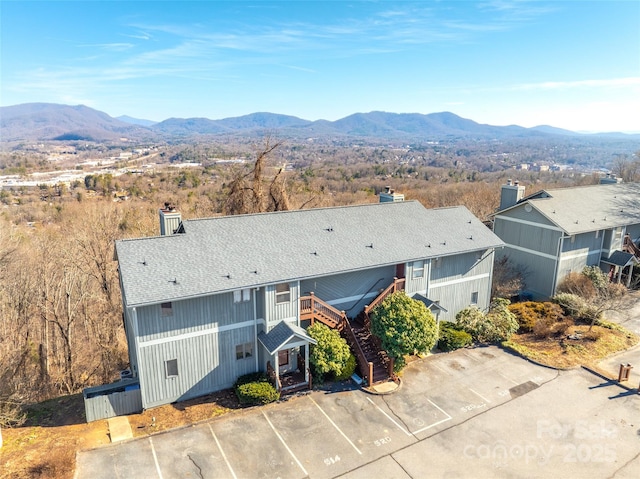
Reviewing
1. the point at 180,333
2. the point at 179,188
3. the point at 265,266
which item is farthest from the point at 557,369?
the point at 179,188

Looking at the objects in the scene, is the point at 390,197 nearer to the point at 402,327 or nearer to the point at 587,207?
the point at 402,327

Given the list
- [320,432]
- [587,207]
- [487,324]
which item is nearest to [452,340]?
[487,324]

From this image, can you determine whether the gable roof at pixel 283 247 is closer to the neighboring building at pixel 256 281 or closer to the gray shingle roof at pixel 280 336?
the neighboring building at pixel 256 281

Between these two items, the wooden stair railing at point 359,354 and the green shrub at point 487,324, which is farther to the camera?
the green shrub at point 487,324

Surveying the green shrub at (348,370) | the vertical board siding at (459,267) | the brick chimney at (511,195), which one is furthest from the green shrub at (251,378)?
the brick chimney at (511,195)

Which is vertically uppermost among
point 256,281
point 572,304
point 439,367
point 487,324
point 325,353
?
point 256,281

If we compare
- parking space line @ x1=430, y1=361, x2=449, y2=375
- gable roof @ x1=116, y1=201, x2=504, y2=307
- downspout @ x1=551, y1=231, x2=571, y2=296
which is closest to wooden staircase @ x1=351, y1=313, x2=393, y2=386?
parking space line @ x1=430, y1=361, x2=449, y2=375
